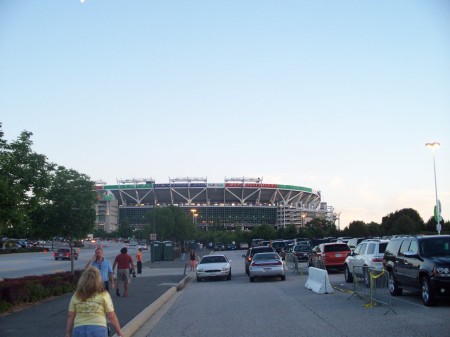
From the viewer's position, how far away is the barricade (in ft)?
63.7

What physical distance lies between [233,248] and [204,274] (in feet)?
254

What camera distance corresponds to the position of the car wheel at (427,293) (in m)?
14.2

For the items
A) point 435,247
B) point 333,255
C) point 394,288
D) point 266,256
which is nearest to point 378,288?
point 435,247

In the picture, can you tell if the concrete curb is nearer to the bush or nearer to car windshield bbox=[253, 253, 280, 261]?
the bush

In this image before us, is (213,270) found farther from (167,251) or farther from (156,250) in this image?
(167,251)

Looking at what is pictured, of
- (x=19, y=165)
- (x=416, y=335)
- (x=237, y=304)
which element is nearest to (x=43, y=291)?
(x=19, y=165)

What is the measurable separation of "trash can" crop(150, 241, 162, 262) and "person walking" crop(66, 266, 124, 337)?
168 ft

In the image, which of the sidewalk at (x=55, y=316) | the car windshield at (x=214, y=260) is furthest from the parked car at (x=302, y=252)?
the sidewalk at (x=55, y=316)

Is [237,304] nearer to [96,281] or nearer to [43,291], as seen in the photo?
[43,291]

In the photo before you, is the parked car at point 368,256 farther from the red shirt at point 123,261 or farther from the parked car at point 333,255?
the red shirt at point 123,261

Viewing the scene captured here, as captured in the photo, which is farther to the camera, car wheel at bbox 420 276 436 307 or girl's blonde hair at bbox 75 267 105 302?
car wheel at bbox 420 276 436 307

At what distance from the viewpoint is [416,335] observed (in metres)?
10.6

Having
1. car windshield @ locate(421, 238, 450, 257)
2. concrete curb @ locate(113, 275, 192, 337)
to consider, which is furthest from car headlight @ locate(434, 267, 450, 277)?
concrete curb @ locate(113, 275, 192, 337)

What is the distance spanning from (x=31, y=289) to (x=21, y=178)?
361cm
